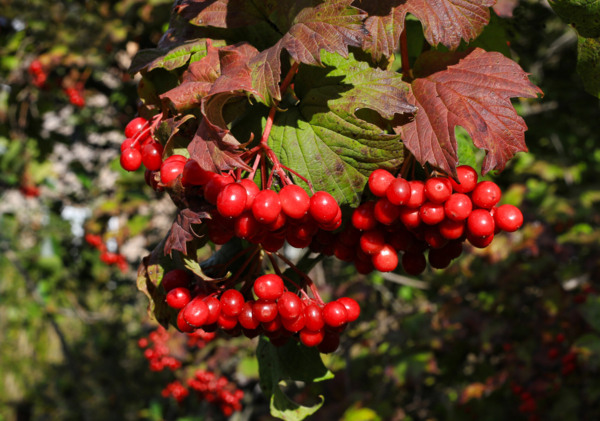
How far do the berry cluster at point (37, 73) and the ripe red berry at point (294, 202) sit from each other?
4310 mm

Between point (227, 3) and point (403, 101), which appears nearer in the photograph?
point (403, 101)

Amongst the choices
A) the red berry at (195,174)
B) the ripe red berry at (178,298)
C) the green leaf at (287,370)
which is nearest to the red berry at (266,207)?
the red berry at (195,174)

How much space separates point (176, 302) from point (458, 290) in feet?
10.6

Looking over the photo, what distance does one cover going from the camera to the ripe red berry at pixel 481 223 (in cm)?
86

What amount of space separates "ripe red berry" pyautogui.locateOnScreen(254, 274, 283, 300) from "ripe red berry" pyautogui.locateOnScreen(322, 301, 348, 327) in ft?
0.41

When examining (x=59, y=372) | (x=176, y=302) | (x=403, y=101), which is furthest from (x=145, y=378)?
(x=403, y=101)

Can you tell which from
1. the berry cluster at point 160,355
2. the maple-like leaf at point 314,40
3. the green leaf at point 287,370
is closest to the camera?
the maple-like leaf at point 314,40

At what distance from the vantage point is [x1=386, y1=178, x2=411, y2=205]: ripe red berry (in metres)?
0.84

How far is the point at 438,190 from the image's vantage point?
863mm

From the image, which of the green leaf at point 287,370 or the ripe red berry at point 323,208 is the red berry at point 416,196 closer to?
the ripe red berry at point 323,208

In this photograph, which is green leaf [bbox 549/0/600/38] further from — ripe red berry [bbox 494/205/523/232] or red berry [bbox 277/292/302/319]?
red berry [bbox 277/292/302/319]

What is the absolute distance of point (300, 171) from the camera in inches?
36.9

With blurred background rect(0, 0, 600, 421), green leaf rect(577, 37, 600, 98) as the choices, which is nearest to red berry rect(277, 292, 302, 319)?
green leaf rect(577, 37, 600, 98)

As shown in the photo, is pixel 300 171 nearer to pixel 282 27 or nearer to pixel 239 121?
pixel 239 121
